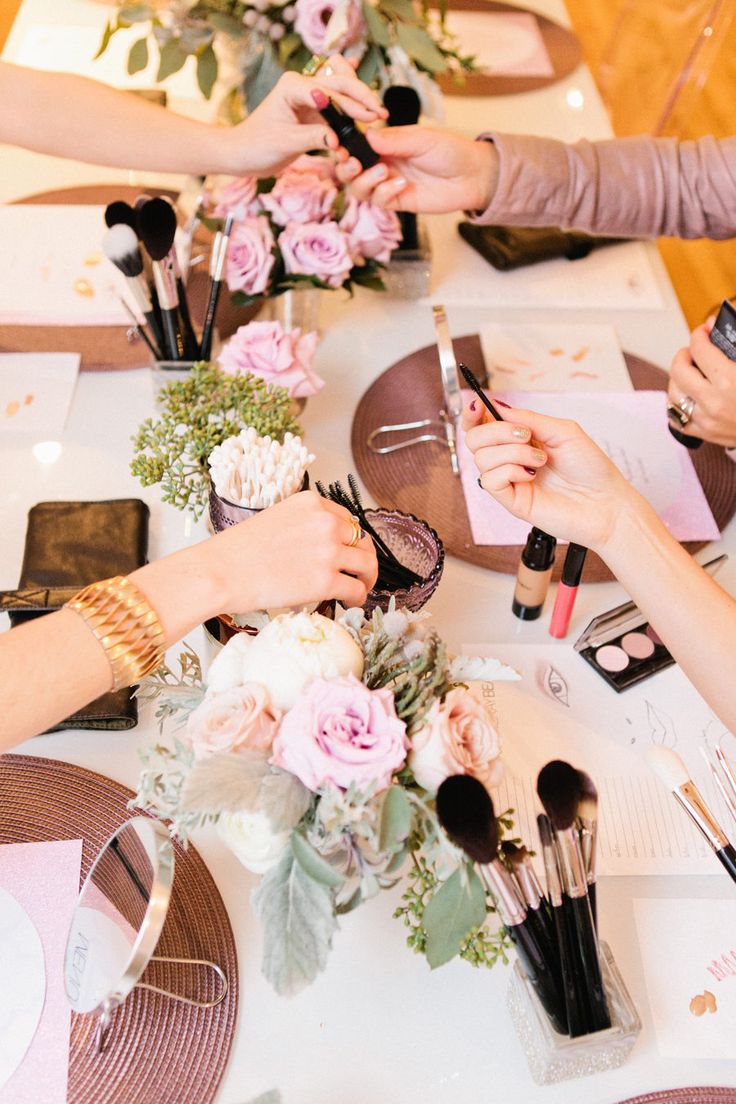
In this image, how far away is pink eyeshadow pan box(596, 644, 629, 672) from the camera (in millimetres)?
867

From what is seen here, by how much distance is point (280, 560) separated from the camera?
727mm

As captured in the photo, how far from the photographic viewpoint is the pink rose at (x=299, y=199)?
1062 millimetres

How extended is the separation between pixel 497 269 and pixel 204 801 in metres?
1.00

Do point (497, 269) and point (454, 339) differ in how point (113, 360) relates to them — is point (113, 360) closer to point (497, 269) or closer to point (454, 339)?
point (454, 339)

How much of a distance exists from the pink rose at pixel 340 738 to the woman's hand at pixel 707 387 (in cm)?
60

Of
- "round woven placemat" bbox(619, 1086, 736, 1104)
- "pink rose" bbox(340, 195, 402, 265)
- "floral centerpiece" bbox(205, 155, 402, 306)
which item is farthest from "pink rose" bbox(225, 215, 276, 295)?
"round woven placemat" bbox(619, 1086, 736, 1104)

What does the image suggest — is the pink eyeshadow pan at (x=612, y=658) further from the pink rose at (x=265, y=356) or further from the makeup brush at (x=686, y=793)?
the pink rose at (x=265, y=356)

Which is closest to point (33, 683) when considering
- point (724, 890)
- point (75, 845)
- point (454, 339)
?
point (75, 845)

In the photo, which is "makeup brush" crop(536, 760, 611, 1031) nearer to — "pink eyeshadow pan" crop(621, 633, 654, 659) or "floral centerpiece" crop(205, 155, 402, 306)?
"pink eyeshadow pan" crop(621, 633, 654, 659)

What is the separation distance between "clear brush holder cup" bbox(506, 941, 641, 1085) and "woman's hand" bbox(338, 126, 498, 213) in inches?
35.0

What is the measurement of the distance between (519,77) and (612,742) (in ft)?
4.26

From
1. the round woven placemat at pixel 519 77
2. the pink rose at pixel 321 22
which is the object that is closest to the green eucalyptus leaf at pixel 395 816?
the pink rose at pixel 321 22

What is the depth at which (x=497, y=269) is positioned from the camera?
4.33ft

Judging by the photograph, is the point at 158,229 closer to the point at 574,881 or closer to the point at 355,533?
the point at 355,533
